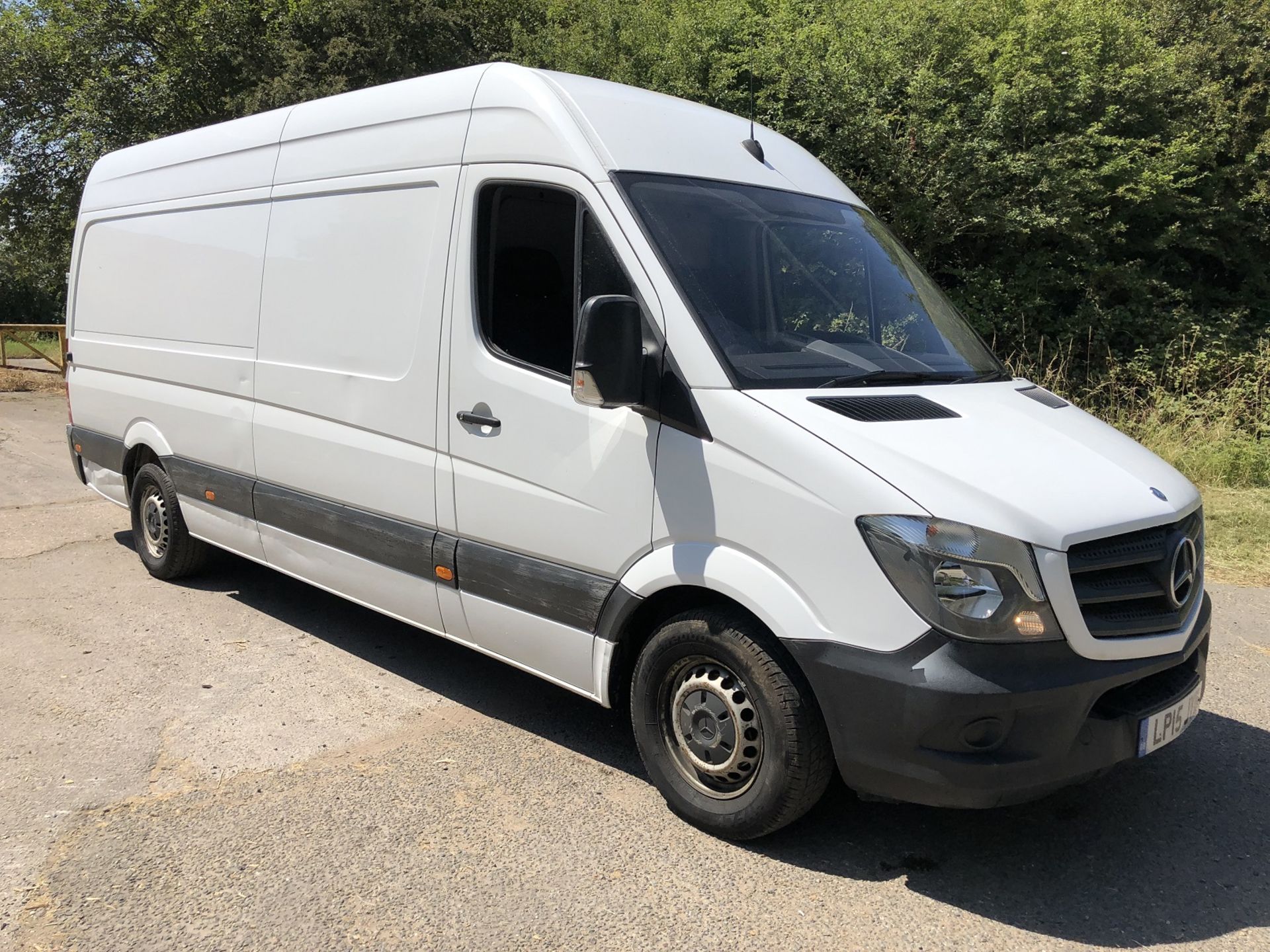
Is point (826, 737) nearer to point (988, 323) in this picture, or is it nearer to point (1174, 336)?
point (988, 323)

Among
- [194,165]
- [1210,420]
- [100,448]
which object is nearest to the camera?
[194,165]

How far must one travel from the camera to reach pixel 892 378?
3527 mm

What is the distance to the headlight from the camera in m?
2.77

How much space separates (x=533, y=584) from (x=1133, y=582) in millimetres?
2047

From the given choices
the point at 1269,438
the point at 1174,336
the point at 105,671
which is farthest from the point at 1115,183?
the point at 105,671

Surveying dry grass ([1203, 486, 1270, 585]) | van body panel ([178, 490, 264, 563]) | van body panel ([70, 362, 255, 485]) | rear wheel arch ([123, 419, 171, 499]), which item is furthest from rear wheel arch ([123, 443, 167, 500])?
dry grass ([1203, 486, 1270, 585])

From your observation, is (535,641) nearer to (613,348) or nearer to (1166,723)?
(613,348)

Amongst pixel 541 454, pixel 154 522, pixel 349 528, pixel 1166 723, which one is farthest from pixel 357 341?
pixel 1166 723

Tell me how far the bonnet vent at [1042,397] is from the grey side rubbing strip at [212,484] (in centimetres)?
378

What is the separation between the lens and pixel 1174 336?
1169 cm

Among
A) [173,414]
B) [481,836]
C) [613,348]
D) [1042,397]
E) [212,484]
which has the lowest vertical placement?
[481,836]

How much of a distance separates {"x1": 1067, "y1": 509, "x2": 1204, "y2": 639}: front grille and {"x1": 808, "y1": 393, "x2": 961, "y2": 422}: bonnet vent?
2.10 ft

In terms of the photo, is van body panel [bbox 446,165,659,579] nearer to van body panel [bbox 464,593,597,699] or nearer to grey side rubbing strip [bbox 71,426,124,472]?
van body panel [bbox 464,593,597,699]

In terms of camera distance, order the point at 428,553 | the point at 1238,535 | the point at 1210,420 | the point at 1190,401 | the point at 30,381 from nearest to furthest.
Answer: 1. the point at 428,553
2. the point at 1238,535
3. the point at 1210,420
4. the point at 1190,401
5. the point at 30,381
